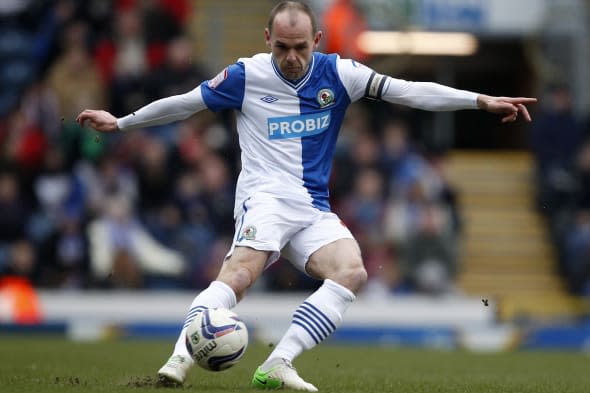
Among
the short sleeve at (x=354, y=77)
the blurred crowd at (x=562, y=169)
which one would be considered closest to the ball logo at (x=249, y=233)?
the short sleeve at (x=354, y=77)

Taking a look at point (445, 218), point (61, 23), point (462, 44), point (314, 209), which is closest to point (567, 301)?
point (445, 218)

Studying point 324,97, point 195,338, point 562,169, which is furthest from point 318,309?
point 562,169

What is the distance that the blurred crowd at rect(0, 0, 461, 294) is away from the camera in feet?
57.3

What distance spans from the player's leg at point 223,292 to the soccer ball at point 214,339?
0.15 m

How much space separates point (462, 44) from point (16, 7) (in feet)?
25.3

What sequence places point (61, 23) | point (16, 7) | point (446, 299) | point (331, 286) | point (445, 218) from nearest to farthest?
1. point (331, 286)
2. point (446, 299)
3. point (445, 218)
4. point (61, 23)
5. point (16, 7)

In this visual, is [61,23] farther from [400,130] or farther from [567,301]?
[567,301]

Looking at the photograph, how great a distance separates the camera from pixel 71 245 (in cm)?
1738

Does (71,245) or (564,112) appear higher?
(564,112)

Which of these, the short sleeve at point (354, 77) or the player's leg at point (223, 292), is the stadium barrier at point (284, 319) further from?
the player's leg at point (223, 292)

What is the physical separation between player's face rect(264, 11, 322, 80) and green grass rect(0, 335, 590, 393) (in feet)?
6.78

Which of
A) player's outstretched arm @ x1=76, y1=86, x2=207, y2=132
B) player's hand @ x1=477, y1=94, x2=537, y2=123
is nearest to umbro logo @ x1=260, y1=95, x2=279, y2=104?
player's outstretched arm @ x1=76, y1=86, x2=207, y2=132

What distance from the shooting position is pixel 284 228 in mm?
8391

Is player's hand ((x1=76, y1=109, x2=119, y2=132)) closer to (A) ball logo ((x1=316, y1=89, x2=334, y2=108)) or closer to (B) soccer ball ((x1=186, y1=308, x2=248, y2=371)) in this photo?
(A) ball logo ((x1=316, y1=89, x2=334, y2=108))
